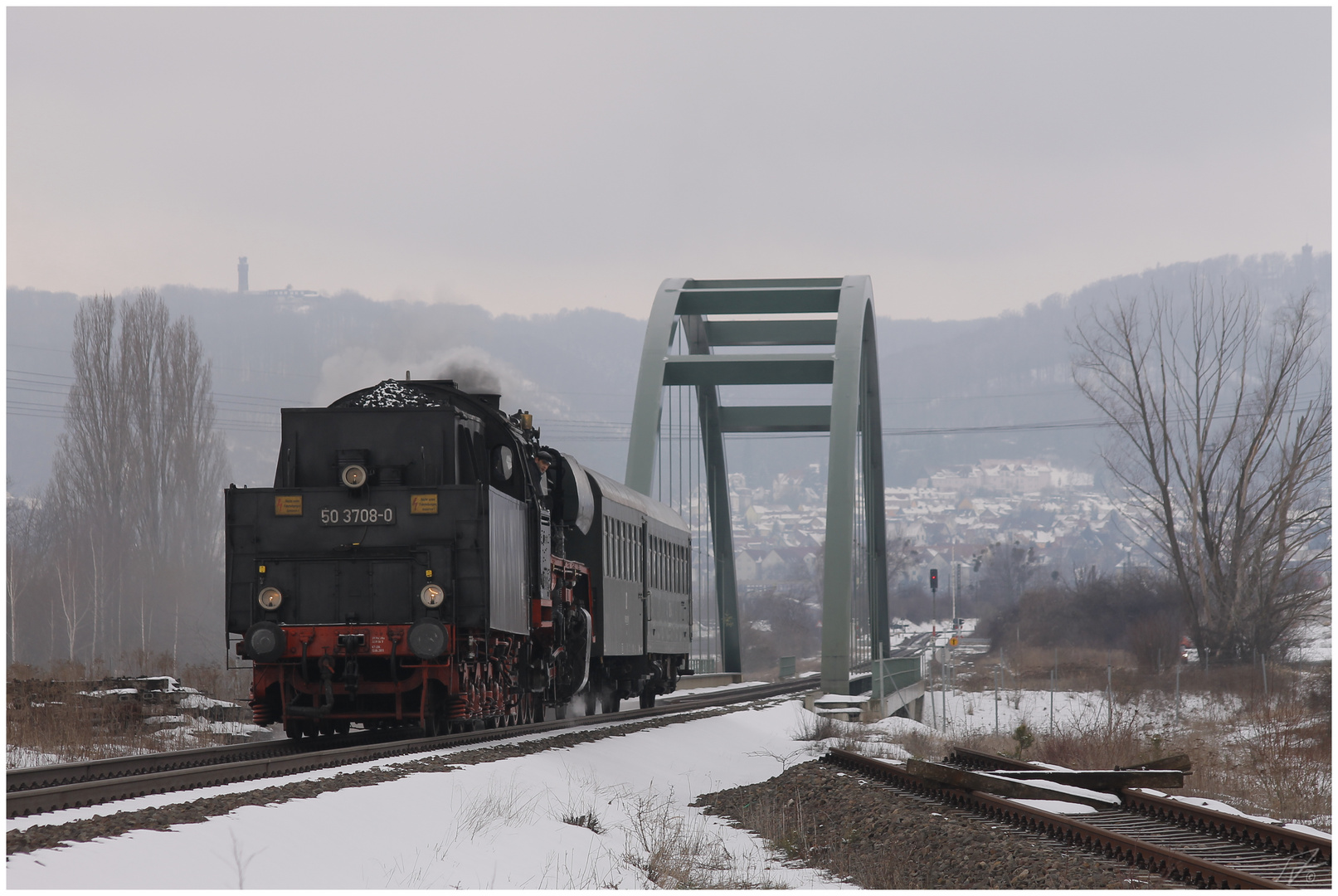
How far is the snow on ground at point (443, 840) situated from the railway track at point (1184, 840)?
6.34 feet

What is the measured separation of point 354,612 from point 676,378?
25.2 meters

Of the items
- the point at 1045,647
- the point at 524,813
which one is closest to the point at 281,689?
the point at 524,813

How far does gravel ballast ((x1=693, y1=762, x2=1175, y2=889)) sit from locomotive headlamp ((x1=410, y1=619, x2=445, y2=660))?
10.8ft

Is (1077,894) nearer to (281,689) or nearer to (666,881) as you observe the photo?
(666,881)

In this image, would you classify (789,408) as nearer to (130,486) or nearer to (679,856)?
(130,486)

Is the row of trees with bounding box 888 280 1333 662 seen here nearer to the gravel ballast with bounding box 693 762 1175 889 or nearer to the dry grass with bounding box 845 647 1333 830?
the dry grass with bounding box 845 647 1333 830

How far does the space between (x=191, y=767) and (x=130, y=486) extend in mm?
49947

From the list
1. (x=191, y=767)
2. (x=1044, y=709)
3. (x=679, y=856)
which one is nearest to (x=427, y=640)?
(x=191, y=767)

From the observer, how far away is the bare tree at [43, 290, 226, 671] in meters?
57.4

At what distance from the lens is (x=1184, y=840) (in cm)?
980

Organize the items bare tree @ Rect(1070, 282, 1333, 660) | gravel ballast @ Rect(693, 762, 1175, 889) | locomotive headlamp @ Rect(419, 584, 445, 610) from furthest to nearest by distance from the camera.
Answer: bare tree @ Rect(1070, 282, 1333, 660)
locomotive headlamp @ Rect(419, 584, 445, 610)
gravel ballast @ Rect(693, 762, 1175, 889)

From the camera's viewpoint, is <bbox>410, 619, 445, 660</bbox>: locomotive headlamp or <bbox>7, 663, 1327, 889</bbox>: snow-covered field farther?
<bbox>410, 619, 445, 660</bbox>: locomotive headlamp

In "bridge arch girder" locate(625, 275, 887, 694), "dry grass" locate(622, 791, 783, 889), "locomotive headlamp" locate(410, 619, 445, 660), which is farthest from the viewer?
"bridge arch girder" locate(625, 275, 887, 694)

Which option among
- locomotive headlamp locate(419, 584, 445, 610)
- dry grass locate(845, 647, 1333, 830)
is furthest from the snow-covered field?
A: dry grass locate(845, 647, 1333, 830)
